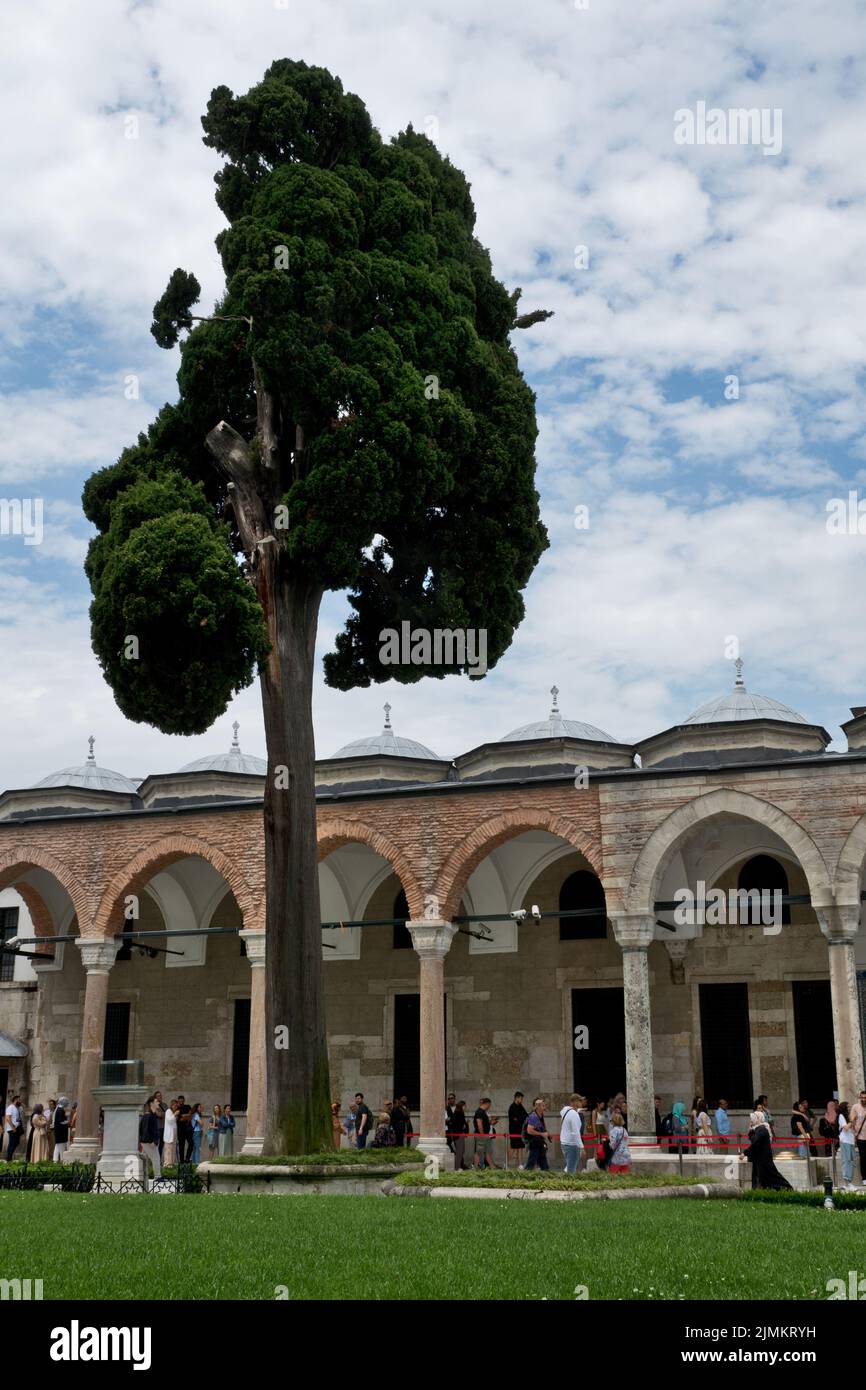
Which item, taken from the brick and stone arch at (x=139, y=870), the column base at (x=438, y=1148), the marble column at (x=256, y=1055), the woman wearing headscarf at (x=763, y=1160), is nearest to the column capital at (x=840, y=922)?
the woman wearing headscarf at (x=763, y=1160)

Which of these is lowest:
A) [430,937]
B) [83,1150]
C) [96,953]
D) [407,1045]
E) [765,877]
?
[83,1150]

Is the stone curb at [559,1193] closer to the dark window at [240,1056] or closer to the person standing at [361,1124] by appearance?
the person standing at [361,1124]

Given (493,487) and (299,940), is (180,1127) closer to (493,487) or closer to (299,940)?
(299,940)

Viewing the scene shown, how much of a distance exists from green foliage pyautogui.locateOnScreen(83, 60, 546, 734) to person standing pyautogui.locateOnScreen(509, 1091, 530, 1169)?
596 centimetres

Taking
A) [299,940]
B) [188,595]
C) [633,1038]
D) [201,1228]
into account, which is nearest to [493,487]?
[188,595]

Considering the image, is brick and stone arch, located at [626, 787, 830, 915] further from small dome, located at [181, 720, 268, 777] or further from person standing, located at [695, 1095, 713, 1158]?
small dome, located at [181, 720, 268, 777]

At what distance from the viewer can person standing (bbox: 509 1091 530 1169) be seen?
17.2m

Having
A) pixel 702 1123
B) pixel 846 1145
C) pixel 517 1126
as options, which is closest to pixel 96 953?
pixel 517 1126

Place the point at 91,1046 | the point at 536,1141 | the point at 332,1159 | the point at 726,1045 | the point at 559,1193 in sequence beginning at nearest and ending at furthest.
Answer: the point at 559,1193 → the point at 332,1159 → the point at 536,1141 → the point at 91,1046 → the point at 726,1045

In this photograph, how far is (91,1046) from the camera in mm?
18578

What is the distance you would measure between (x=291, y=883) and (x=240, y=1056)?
936 cm

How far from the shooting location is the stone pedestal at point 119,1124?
46.3ft

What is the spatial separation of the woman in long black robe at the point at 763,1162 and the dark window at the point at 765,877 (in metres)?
6.97

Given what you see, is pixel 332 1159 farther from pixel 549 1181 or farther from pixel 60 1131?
pixel 60 1131
